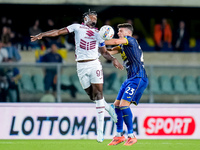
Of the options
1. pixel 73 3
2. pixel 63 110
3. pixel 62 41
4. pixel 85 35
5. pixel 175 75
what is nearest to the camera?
pixel 85 35

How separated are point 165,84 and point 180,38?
16.7 feet

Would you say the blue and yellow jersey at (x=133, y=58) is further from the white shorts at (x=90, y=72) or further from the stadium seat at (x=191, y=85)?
the stadium seat at (x=191, y=85)

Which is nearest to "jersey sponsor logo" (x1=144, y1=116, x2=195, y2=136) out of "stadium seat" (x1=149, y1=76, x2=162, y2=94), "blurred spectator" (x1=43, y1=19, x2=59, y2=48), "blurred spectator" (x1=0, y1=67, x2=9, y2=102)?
"stadium seat" (x1=149, y1=76, x2=162, y2=94)

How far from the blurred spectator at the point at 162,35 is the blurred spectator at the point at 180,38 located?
0.74 feet

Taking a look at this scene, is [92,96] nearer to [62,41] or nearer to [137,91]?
[137,91]

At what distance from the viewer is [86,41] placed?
31.8ft

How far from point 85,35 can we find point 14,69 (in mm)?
3665

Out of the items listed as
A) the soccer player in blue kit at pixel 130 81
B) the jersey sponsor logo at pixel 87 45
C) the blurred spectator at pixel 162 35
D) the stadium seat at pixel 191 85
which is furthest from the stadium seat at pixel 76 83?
the blurred spectator at pixel 162 35

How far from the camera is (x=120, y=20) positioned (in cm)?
1842

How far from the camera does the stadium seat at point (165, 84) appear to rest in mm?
13398

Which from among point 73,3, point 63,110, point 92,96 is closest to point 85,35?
point 92,96

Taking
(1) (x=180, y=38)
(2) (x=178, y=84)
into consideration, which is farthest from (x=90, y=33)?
(1) (x=180, y=38)

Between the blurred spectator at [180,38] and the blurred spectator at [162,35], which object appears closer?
the blurred spectator at [162,35]

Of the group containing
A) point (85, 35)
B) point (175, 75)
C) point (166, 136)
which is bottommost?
point (166, 136)
